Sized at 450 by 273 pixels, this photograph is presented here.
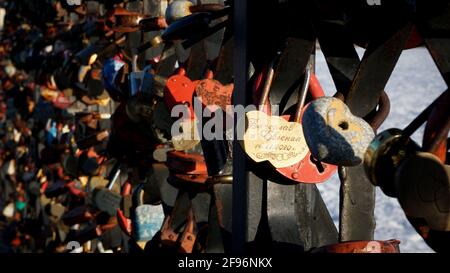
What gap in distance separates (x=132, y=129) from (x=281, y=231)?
0.90m

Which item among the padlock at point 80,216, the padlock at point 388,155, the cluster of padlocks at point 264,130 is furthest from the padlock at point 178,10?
the padlock at point 80,216

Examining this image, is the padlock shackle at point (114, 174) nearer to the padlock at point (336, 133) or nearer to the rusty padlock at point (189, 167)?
the rusty padlock at point (189, 167)

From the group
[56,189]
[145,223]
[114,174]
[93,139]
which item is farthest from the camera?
[56,189]

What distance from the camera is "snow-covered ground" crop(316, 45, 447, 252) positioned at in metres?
3.35

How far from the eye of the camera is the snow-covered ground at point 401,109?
11.0 feet

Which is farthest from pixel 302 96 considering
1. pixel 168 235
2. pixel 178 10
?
pixel 168 235

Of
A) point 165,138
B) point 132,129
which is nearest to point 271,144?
point 165,138

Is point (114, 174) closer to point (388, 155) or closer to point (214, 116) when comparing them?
point (214, 116)

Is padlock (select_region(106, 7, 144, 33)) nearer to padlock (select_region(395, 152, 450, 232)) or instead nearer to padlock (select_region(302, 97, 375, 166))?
padlock (select_region(302, 97, 375, 166))

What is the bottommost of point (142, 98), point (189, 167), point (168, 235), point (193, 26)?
point (168, 235)

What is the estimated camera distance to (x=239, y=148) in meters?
0.99

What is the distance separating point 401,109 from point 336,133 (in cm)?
405

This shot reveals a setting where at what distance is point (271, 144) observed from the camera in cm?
91
